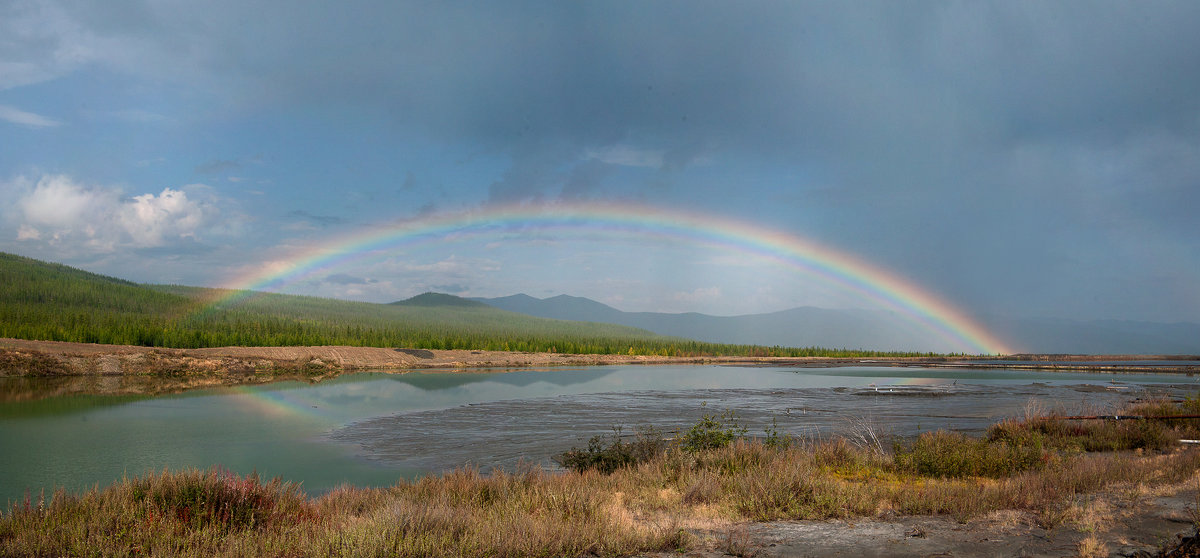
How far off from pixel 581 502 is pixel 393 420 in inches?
555

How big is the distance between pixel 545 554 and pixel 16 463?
40.8 feet

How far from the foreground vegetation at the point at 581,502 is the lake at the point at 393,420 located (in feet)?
6.47

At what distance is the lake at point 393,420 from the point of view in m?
13.1

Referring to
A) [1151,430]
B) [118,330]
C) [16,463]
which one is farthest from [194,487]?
[118,330]

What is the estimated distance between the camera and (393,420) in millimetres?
20328

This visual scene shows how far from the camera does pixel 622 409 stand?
2366cm

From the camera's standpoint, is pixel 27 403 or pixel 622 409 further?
pixel 622 409

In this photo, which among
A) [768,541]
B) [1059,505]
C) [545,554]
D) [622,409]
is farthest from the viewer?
[622,409]

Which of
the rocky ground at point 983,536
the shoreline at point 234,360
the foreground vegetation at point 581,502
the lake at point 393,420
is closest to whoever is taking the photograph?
the foreground vegetation at point 581,502

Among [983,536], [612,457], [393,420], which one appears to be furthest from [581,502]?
[393,420]

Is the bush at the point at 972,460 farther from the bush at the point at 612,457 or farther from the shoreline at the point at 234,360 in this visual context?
the shoreline at the point at 234,360

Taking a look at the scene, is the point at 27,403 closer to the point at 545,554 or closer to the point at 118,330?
the point at 545,554

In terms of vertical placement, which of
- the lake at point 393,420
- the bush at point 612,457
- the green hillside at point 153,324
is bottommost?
the lake at point 393,420

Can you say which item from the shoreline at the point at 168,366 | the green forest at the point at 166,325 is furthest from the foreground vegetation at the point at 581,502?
the green forest at the point at 166,325
